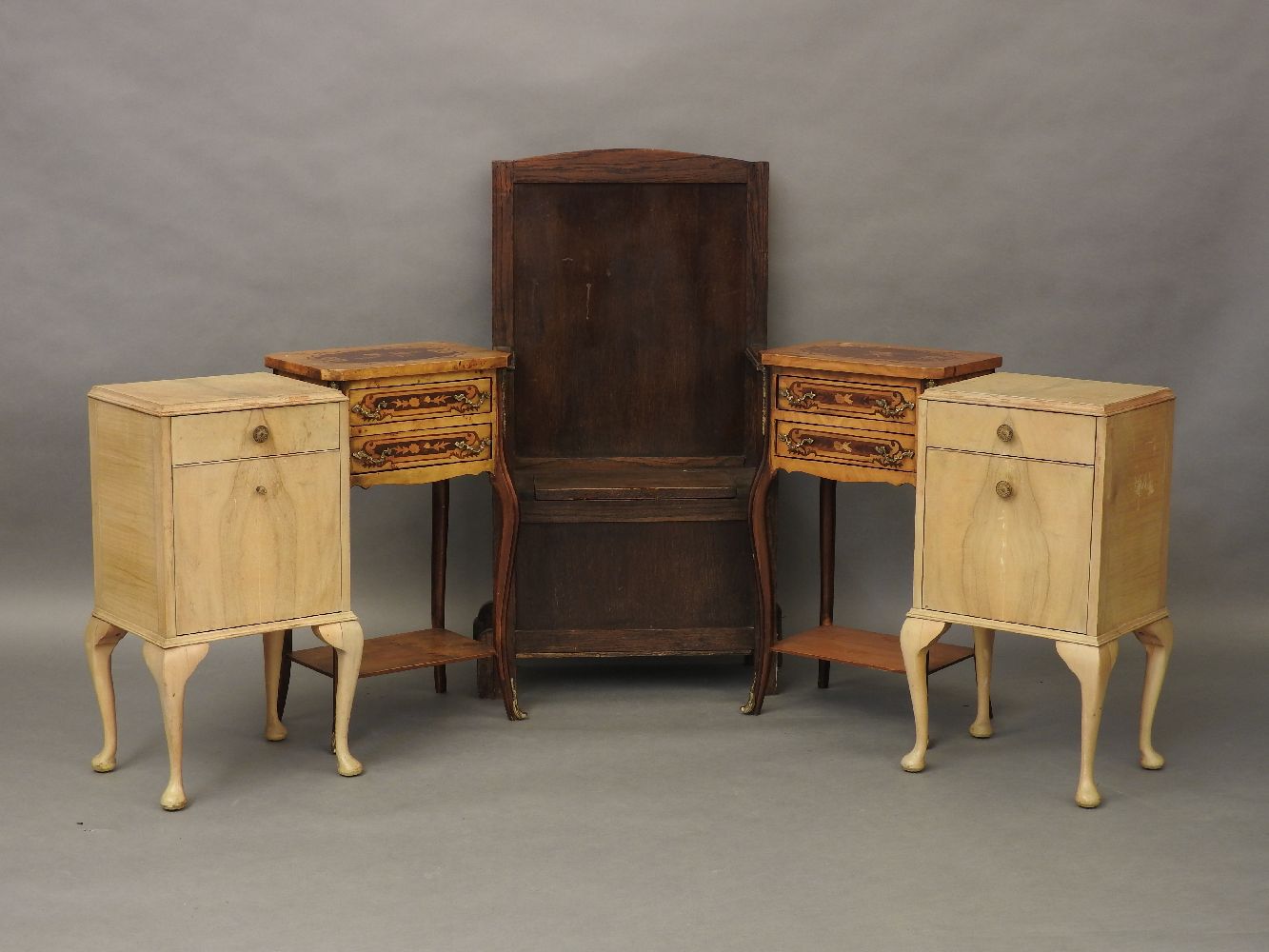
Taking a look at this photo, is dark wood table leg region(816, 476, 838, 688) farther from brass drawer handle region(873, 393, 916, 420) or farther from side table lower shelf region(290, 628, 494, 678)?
side table lower shelf region(290, 628, 494, 678)

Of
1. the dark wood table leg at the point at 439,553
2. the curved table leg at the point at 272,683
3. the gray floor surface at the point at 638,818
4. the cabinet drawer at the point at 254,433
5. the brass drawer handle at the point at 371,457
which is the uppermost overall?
the cabinet drawer at the point at 254,433

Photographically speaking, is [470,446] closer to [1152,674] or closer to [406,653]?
[406,653]

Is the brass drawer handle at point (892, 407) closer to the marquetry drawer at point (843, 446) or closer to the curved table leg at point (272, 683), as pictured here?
the marquetry drawer at point (843, 446)

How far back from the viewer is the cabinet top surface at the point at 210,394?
154 inches

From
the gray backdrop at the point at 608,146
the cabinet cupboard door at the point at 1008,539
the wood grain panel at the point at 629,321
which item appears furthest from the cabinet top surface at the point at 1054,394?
the gray backdrop at the point at 608,146

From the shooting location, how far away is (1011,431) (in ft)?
13.2

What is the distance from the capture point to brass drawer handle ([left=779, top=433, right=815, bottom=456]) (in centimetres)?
455

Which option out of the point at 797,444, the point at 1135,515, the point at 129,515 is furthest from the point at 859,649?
the point at 129,515

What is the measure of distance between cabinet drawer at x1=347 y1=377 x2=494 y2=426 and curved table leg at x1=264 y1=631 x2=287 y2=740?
2.02ft

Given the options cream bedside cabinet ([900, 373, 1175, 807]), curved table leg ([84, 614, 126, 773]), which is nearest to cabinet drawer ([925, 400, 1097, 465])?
cream bedside cabinet ([900, 373, 1175, 807])

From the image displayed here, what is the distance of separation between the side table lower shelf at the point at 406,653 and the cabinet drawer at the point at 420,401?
0.63 meters

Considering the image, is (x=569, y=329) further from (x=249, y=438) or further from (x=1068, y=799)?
(x=1068, y=799)

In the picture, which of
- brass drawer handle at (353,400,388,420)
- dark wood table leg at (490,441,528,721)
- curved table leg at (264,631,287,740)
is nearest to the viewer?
brass drawer handle at (353,400,388,420)

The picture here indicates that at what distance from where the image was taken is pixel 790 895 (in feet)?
11.6
